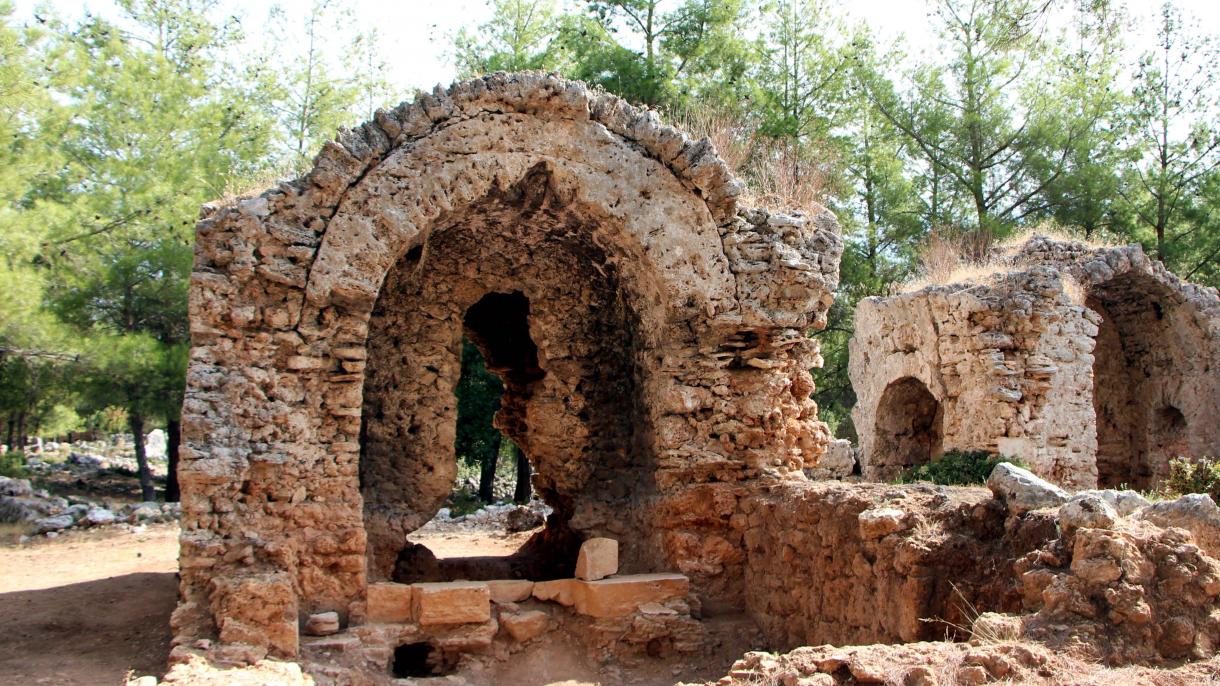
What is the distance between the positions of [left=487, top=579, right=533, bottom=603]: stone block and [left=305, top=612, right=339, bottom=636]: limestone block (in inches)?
50.0

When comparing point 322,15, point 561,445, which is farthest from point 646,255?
point 322,15

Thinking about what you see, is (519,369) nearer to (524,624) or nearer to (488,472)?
(524,624)

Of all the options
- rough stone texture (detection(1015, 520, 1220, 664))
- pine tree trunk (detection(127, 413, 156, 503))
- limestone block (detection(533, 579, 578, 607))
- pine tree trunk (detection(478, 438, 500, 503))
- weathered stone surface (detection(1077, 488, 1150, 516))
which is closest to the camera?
rough stone texture (detection(1015, 520, 1220, 664))

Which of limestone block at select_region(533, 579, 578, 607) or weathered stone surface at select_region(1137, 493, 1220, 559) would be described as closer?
weathered stone surface at select_region(1137, 493, 1220, 559)

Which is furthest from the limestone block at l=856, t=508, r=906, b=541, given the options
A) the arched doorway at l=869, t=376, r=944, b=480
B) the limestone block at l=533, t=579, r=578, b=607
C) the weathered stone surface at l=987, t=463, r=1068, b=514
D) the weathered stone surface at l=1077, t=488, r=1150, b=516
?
the arched doorway at l=869, t=376, r=944, b=480

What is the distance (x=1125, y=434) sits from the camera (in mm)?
16266

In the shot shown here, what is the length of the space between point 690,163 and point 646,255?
0.83 metres

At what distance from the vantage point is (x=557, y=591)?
25.3 feet

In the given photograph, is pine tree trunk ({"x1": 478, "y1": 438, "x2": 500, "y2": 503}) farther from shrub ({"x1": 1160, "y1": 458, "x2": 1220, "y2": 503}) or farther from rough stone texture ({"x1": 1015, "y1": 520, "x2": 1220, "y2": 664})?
rough stone texture ({"x1": 1015, "y1": 520, "x2": 1220, "y2": 664})

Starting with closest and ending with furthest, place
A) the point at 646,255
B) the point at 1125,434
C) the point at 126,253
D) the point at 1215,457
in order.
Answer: the point at 646,255 < the point at 1215,457 < the point at 126,253 < the point at 1125,434

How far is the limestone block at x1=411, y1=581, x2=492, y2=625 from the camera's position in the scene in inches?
277

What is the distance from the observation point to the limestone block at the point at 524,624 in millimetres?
7328

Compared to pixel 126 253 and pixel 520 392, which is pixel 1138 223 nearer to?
pixel 520 392

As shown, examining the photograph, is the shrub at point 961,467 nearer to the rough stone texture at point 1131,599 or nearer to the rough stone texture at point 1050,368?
the rough stone texture at point 1050,368
